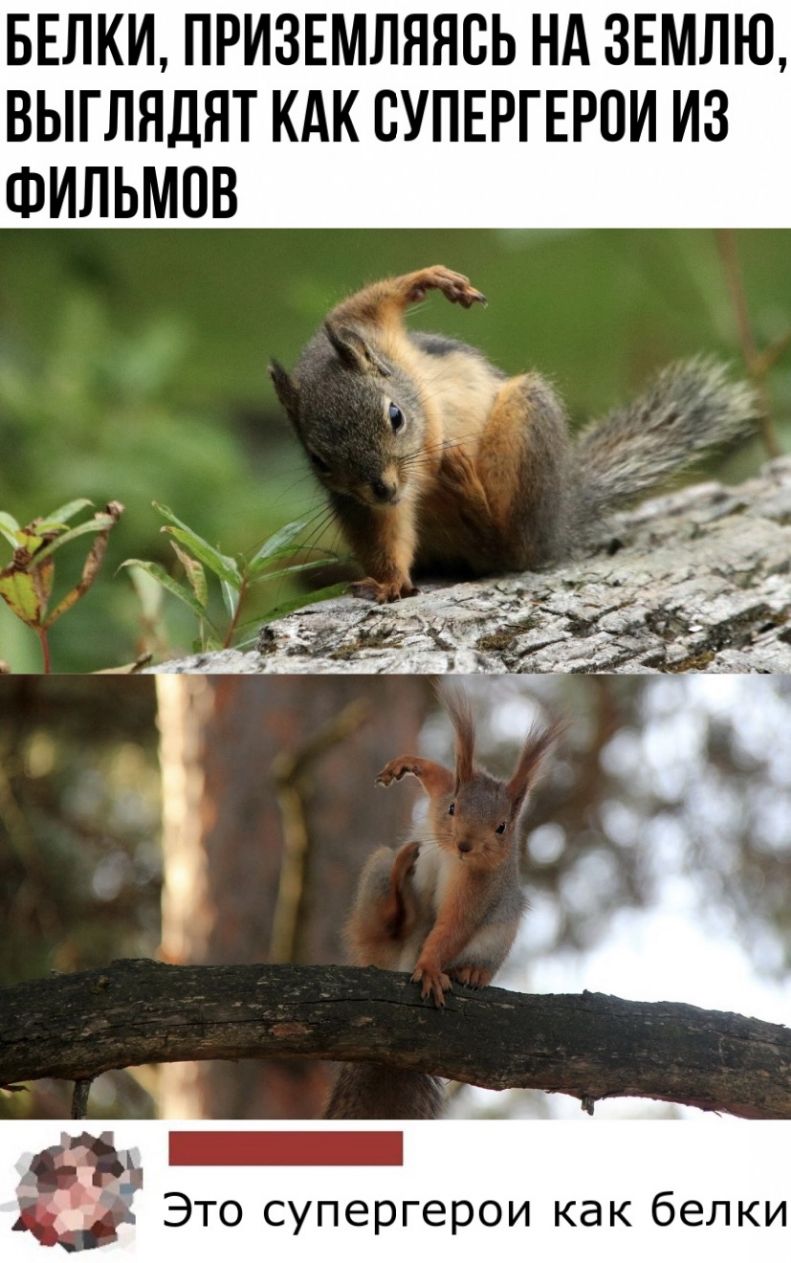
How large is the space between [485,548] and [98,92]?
29.2 inches

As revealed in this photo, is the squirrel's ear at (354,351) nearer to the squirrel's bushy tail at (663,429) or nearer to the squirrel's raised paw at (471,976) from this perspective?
the squirrel's bushy tail at (663,429)

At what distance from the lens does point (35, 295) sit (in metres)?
2.59

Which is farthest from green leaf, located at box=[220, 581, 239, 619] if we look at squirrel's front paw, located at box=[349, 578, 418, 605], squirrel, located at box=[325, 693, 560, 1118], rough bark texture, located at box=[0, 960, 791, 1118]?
rough bark texture, located at box=[0, 960, 791, 1118]

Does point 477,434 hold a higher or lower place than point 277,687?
higher

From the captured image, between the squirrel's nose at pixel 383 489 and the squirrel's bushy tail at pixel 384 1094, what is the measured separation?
63cm

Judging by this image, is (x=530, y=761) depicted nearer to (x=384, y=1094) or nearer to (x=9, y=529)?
(x=384, y=1094)

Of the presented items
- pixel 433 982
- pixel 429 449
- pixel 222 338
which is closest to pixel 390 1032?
pixel 433 982

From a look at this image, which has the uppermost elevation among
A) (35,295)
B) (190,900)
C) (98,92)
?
Answer: (35,295)

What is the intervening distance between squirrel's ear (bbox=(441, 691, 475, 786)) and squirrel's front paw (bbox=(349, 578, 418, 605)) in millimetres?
205

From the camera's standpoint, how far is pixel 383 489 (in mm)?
1433

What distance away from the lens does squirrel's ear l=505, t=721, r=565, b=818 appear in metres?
1.26

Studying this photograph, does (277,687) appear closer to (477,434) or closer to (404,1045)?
(477,434)

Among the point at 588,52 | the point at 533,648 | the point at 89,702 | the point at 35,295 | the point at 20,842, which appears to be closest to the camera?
the point at 533,648

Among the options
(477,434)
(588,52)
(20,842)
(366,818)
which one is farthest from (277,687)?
(588,52)
